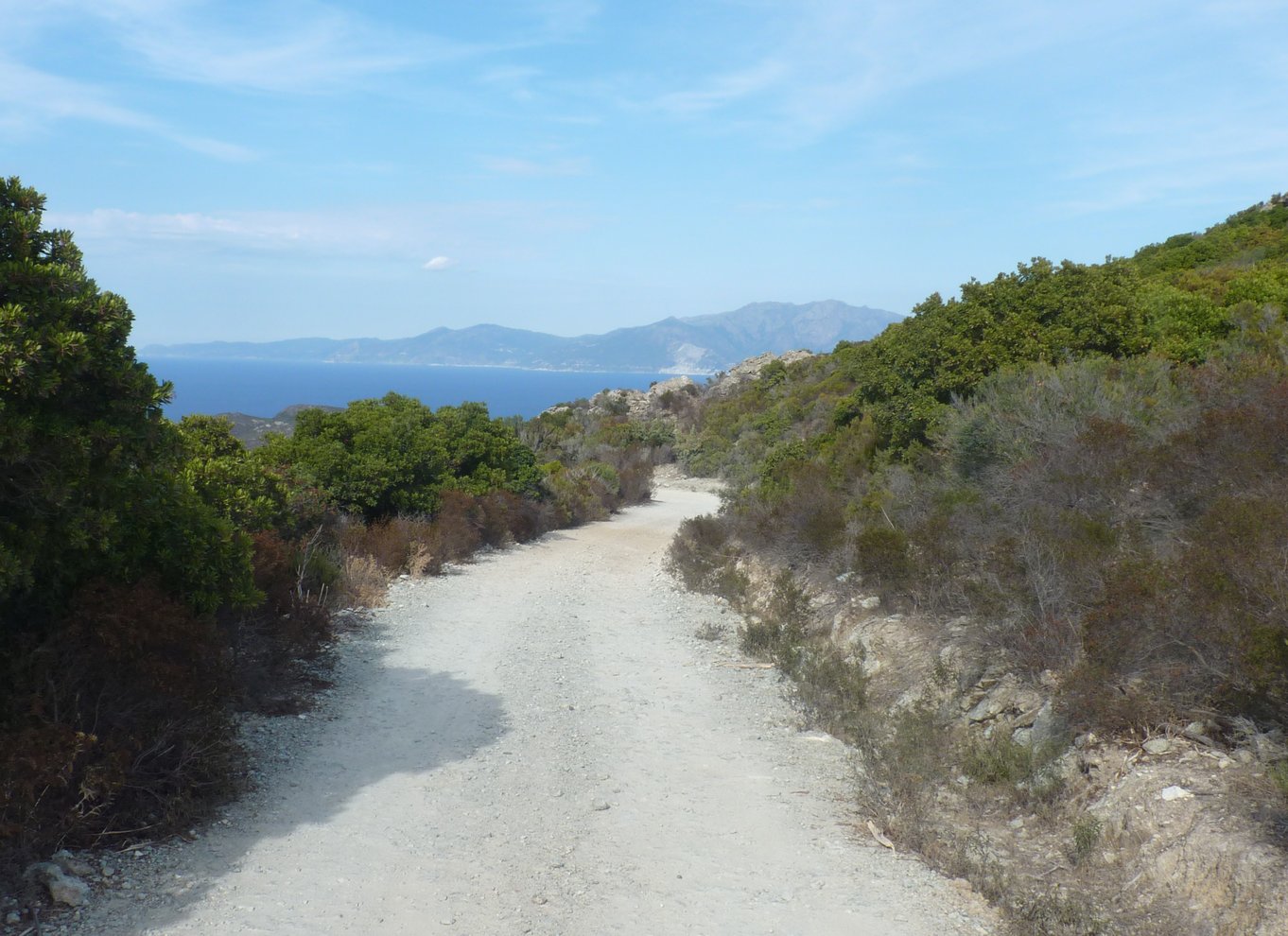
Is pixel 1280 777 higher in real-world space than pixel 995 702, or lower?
higher

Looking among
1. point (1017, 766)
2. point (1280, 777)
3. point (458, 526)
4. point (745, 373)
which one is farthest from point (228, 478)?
point (745, 373)

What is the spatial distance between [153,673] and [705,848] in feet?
11.7

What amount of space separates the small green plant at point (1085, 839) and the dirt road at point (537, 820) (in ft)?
2.38

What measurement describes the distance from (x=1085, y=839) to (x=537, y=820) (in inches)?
132

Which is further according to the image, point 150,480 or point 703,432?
point 703,432

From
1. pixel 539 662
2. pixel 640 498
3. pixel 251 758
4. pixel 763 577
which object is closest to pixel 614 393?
pixel 640 498

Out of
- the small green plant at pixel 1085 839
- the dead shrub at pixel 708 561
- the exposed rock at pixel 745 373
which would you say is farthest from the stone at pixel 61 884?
the exposed rock at pixel 745 373

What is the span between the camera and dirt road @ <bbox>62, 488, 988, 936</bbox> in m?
4.97

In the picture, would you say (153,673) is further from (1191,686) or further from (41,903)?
(1191,686)

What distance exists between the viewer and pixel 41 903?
4664 millimetres

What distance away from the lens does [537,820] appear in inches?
249

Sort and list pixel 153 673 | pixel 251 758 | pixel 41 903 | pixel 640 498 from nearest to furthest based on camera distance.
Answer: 1. pixel 41 903
2. pixel 153 673
3. pixel 251 758
4. pixel 640 498

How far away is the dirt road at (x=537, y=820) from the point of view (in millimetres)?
4969

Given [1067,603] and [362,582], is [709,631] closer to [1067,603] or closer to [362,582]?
[362,582]
